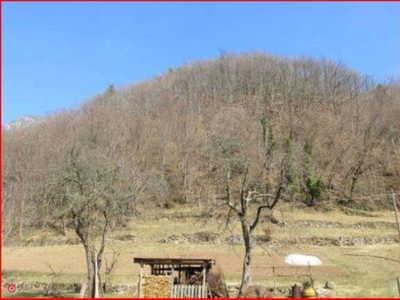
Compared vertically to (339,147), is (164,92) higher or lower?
higher

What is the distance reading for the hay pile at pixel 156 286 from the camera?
2302cm

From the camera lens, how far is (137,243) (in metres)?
41.8

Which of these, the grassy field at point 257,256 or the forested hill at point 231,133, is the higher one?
the forested hill at point 231,133

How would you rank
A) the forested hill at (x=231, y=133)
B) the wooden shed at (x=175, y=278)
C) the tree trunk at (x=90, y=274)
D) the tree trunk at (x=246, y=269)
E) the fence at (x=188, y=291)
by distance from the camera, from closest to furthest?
the fence at (x=188, y=291) → the wooden shed at (x=175, y=278) → the tree trunk at (x=90, y=274) → the tree trunk at (x=246, y=269) → the forested hill at (x=231, y=133)

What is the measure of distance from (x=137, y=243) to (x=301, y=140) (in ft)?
124

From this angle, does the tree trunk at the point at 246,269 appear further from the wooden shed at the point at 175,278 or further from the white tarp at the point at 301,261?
the white tarp at the point at 301,261

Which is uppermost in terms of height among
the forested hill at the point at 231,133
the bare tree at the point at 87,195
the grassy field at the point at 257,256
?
the forested hill at the point at 231,133

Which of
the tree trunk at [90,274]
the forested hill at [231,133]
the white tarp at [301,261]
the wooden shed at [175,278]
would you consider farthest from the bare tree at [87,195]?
the white tarp at [301,261]

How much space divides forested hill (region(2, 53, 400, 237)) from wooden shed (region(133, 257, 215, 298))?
909cm

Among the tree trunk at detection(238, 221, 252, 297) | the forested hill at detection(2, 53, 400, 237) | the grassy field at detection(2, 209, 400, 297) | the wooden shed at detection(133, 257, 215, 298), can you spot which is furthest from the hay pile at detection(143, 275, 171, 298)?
the forested hill at detection(2, 53, 400, 237)

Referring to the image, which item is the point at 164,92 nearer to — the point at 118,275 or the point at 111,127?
the point at 111,127

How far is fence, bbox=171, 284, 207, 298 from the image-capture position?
22056 millimetres

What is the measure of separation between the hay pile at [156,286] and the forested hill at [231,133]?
1011 centimetres

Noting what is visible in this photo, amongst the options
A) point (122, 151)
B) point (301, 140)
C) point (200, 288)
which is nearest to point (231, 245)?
point (200, 288)
